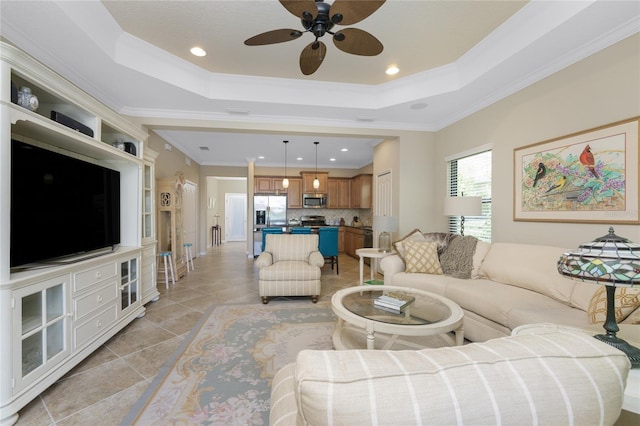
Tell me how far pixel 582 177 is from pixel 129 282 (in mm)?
4618

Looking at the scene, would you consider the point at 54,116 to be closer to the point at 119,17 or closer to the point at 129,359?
the point at 119,17

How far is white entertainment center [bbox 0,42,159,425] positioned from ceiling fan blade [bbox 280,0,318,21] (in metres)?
1.64

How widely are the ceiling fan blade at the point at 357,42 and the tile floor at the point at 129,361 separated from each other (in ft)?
9.34

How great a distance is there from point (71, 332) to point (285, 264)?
2.31 metres

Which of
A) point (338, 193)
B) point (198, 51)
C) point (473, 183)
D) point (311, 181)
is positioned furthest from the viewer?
point (338, 193)

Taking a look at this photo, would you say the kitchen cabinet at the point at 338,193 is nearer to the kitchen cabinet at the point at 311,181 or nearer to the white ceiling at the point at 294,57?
the kitchen cabinet at the point at 311,181

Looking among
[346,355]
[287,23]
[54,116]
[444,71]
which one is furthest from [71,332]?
[444,71]

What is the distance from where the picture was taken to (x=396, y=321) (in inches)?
77.2

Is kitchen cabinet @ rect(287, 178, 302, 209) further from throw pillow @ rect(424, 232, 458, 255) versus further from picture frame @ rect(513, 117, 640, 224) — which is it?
picture frame @ rect(513, 117, 640, 224)

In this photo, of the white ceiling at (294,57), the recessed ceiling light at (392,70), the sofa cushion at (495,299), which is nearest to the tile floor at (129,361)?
the sofa cushion at (495,299)

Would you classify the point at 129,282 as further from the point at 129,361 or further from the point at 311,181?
the point at 311,181

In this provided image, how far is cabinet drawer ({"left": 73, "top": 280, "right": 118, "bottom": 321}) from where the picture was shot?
7.01 feet

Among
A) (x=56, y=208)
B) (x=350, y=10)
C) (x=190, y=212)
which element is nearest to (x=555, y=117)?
(x=350, y=10)

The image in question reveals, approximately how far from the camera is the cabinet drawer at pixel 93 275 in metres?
2.14
